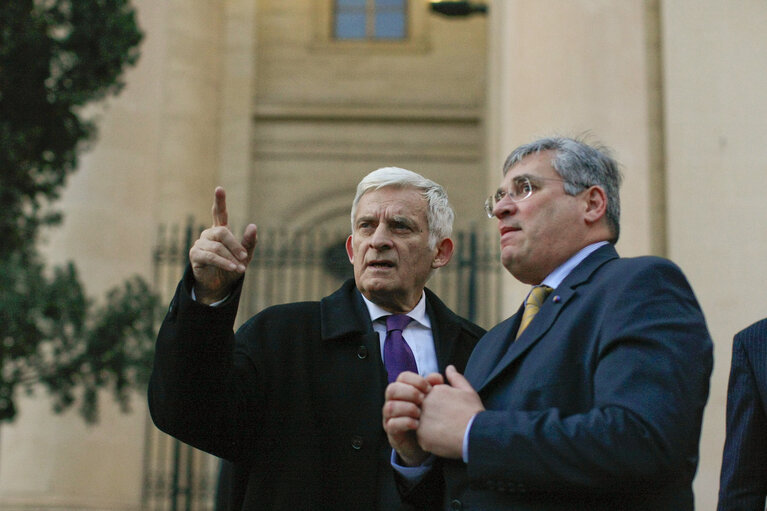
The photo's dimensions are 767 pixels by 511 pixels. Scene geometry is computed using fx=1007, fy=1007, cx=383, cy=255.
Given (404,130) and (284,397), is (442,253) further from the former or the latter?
(404,130)

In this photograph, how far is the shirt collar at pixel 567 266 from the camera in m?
2.66

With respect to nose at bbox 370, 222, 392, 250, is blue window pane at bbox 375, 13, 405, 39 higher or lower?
higher

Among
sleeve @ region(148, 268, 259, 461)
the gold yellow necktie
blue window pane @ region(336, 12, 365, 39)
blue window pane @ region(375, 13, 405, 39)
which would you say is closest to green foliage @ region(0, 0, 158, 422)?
sleeve @ region(148, 268, 259, 461)

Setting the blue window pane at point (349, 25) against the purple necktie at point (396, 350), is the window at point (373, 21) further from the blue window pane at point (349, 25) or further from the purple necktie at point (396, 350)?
the purple necktie at point (396, 350)

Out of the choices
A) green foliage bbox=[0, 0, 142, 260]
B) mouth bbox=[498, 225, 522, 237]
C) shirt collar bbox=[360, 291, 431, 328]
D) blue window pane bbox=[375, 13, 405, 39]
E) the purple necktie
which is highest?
blue window pane bbox=[375, 13, 405, 39]

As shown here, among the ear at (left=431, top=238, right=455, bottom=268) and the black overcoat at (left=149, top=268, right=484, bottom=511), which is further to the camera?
the ear at (left=431, top=238, right=455, bottom=268)

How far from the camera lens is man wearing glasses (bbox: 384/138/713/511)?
83.0 inches

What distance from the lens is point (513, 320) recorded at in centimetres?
281

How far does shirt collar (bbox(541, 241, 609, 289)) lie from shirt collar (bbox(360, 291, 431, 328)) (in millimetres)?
937

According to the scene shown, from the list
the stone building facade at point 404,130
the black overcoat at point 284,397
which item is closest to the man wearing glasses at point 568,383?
the black overcoat at point 284,397

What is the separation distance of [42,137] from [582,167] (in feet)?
21.5

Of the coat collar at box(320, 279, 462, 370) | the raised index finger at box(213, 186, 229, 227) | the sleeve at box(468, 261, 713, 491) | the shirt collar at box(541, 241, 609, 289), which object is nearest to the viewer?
the sleeve at box(468, 261, 713, 491)

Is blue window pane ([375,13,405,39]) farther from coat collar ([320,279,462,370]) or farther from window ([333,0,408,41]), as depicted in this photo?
coat collar ([320,279,462,370])

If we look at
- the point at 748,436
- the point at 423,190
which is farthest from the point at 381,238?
the point at 748,436
